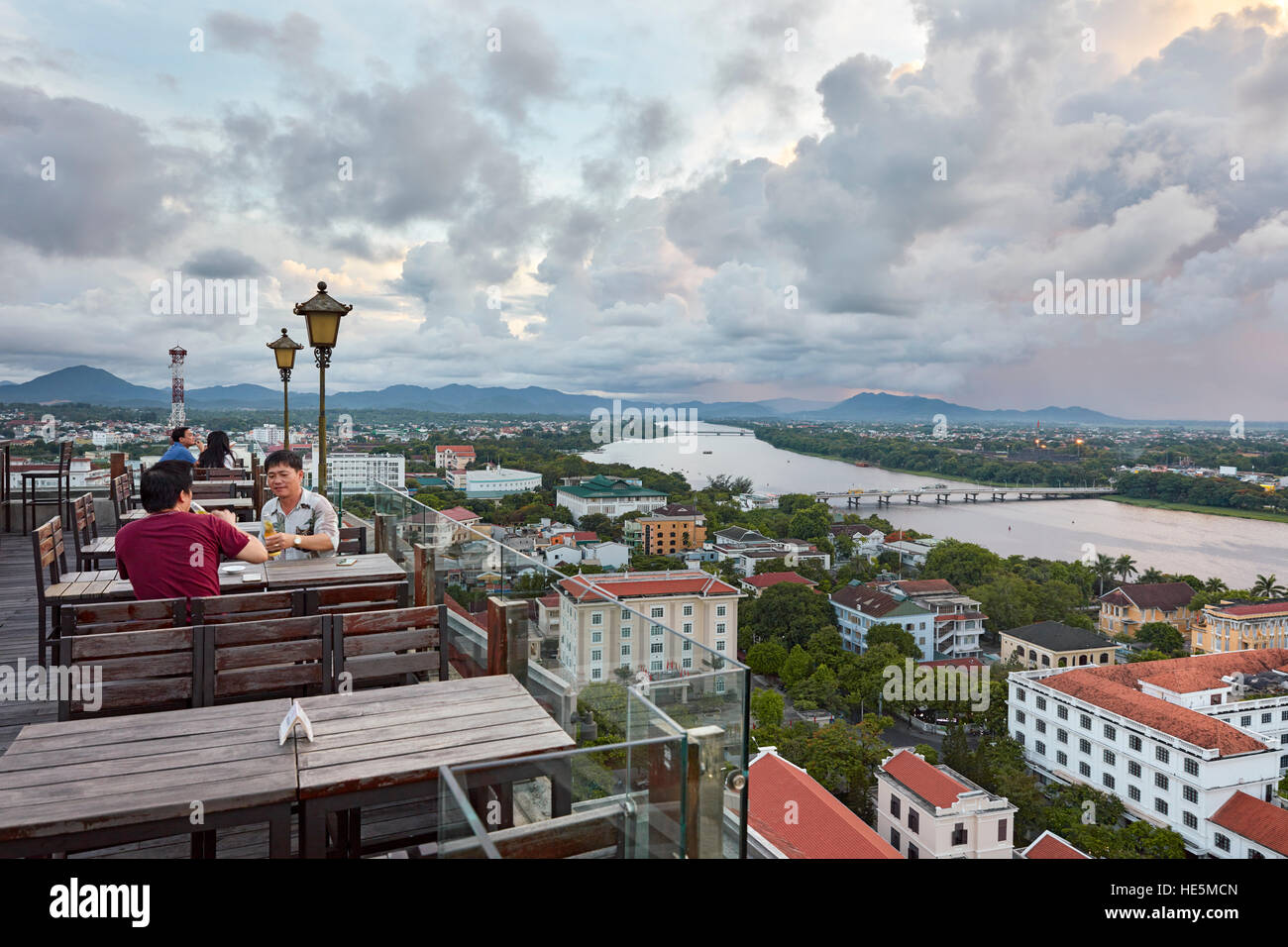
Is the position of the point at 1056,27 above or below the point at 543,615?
above

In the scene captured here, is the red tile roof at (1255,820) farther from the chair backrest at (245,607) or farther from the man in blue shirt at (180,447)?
the man in blue shirt at (180,447)

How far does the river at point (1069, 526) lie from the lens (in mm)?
54000

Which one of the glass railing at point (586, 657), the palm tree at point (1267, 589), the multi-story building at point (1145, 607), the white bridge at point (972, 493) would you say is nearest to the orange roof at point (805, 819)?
the glass railing at point (586, 657)

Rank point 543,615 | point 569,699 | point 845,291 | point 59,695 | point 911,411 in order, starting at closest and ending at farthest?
point 59,695, point 569,699, point 543,615, point 845,291, point 911,411

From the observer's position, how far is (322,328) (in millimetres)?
6496

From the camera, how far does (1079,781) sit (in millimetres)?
24594

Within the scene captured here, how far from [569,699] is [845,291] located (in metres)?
62.8

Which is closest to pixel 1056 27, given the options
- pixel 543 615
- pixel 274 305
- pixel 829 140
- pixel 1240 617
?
pixel 829 140

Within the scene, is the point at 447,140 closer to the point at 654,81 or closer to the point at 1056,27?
the point at 654,81

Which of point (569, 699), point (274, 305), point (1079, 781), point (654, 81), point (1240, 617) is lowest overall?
point (1079, 781)

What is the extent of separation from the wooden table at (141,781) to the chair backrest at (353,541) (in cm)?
343

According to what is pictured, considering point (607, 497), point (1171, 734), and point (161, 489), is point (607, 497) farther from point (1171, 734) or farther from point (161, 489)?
point (161, 489)

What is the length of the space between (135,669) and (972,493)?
92.4m

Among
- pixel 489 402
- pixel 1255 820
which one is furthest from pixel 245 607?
pixel 489 402
